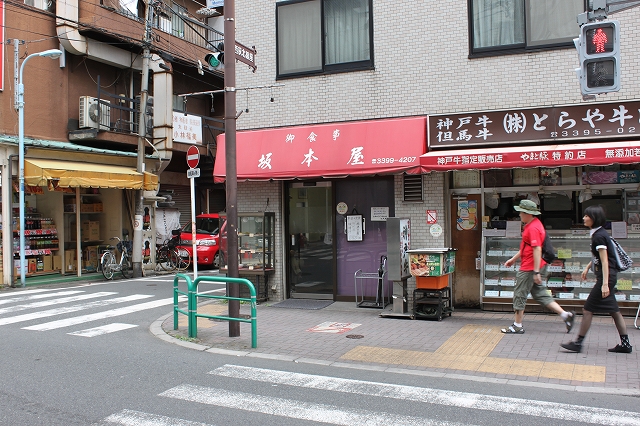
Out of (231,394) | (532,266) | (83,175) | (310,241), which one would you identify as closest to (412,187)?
(310,241)

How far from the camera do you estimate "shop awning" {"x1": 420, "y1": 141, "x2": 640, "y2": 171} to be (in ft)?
28.4

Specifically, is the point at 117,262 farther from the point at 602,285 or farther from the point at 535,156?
the point at 602,285

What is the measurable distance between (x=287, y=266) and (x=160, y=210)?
12248mm

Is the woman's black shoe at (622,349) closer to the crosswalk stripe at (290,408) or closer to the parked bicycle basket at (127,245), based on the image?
the crosswalk stripe at (290,408)

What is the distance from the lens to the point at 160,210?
22.8 metres

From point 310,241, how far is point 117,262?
9836mm

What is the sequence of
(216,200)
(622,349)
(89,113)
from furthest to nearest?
(216,200) → (89,113) → (622,349)

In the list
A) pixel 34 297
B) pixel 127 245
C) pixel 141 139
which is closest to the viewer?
pixel 34 297

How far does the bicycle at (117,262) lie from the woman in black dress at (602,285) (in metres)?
14.2

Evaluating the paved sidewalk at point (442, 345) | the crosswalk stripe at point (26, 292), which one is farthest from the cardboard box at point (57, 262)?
the paved sidewalk at point (442, 345)

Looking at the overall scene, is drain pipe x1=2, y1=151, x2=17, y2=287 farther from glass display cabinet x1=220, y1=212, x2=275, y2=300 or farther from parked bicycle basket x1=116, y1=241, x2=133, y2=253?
glass display cabinet x1=220, y1=212, x2=275, y2=300

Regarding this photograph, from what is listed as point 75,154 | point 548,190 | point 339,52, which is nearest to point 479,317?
point 548,190

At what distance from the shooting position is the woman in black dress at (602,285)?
23.1 feet

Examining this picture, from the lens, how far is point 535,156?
9.05 metres
